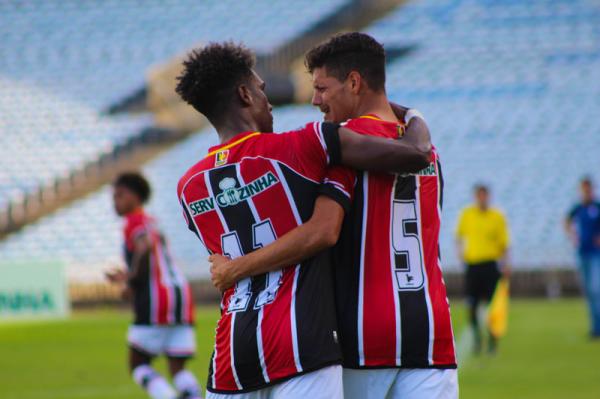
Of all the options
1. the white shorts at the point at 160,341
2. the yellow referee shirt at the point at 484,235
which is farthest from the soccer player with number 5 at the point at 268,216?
the yellow referee shirt at the point at 484,235

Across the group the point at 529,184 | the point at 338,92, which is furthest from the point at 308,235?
the point at 529,184

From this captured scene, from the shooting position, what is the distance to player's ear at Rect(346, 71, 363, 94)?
3785mm

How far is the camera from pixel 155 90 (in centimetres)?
2455

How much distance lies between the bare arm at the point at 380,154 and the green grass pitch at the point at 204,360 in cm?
538

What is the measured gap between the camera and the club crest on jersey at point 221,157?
144 inches

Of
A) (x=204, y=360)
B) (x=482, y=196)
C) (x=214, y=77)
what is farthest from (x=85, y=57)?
(x=214, y=77)

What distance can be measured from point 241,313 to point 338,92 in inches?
33.5

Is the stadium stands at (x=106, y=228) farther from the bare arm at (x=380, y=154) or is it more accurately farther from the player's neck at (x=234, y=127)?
the bare arm at (x=380, y=154)

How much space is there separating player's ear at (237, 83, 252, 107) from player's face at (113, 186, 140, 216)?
460 centimetres

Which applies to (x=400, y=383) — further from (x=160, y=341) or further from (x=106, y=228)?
(x=106, y=228)

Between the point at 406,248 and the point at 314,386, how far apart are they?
58cm

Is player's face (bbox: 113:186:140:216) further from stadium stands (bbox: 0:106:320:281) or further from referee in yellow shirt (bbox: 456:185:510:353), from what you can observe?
stadium stands (bbox: 0:106:320:281)

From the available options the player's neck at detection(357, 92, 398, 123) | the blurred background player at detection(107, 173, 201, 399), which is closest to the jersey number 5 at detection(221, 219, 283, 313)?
the player's neck at detection(357, 92, 398, 123)

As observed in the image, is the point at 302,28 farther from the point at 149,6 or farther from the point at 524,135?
the point at 524,135
